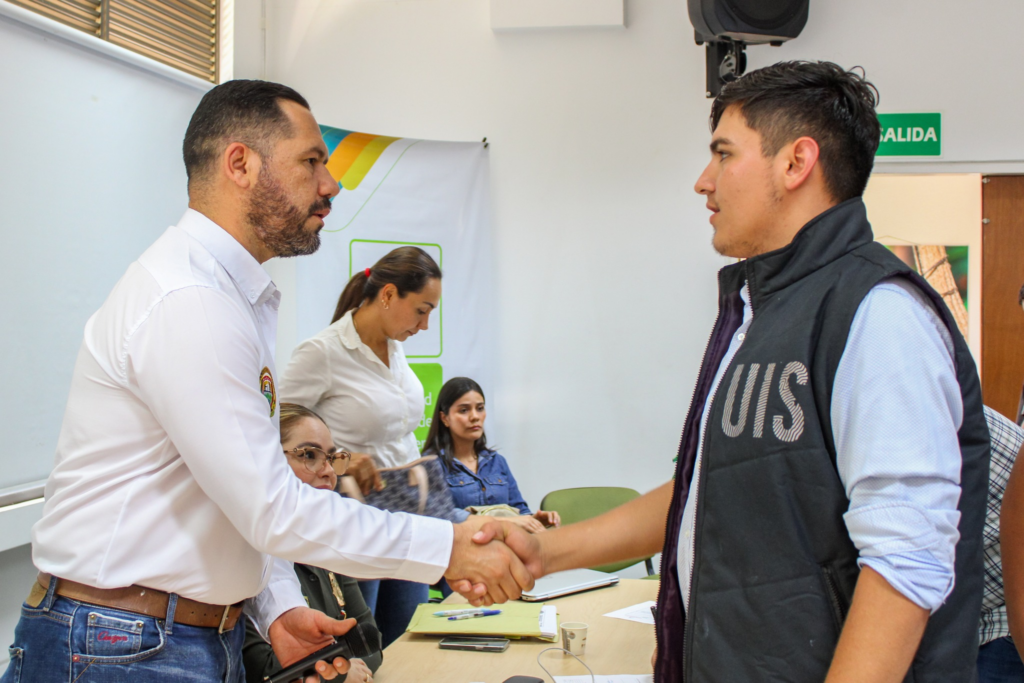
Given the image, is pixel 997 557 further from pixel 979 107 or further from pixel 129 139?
pixel 979 107

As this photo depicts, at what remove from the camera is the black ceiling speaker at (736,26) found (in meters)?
3.36

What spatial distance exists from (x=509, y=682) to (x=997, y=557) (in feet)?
3.35

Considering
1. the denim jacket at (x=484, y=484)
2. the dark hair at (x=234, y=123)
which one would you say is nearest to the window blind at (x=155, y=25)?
the dark hair at (x=234, y=123)

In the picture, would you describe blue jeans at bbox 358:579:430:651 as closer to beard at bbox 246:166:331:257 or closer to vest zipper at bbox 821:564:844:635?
beard at bbox 246:166:331:257

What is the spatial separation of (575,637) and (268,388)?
1.05m

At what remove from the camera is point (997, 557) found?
1.53 metres

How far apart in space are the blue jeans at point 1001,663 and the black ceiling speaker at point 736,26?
2.58 metres

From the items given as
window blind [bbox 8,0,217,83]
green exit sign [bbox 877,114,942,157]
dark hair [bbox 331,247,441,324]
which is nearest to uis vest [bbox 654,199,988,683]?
dark hair [bbox 331,247,441,324]

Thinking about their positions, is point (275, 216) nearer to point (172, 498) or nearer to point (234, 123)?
point (234, 123)

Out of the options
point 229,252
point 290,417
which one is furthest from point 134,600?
point 290,417

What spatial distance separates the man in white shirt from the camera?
1.24m

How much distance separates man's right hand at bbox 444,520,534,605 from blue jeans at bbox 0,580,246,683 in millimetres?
561

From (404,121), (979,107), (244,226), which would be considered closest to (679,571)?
(244,226)

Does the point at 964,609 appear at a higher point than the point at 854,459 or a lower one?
lower
